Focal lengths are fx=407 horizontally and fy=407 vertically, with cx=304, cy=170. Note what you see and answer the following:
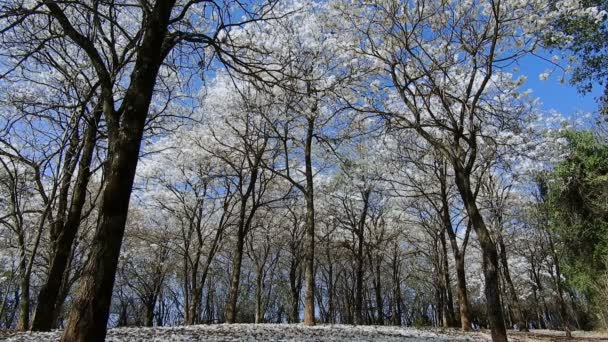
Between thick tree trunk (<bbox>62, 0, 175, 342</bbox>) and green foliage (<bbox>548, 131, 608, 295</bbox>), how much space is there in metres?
21.6

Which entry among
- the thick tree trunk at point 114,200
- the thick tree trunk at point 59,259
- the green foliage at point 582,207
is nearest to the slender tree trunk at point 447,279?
the green foliage at point 582,207

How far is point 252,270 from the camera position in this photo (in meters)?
38.8

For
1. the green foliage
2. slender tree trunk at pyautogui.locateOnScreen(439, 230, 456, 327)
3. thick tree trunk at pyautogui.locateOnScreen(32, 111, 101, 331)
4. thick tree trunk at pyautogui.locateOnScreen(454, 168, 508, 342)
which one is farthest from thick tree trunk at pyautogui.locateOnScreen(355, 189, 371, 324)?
thick tree trunk at pyautogui.locateOnScreen(32, 111, 101, 331)

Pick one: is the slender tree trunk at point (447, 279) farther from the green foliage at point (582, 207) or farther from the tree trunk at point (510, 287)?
the green foliage at point (582, 207)

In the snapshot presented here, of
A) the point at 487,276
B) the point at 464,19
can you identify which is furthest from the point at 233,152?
the point at 487,276

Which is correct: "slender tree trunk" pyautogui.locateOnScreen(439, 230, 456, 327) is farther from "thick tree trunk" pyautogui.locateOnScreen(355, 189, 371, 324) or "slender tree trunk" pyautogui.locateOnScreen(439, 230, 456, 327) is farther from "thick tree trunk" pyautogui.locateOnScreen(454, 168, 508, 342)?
"thick tree trunk" pyautogui.locateOnScreen(454, 168, 508, 342)

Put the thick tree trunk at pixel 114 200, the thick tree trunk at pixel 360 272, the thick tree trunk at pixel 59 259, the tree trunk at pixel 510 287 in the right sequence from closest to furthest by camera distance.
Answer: the thick tree trunk at pixel 114 200 < the thick tree trunk at pixel 59 259 < the tree trunk at pixel 510 287 < the thick tree trunk at pixel 360 272

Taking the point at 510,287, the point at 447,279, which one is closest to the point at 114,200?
the point at 447,279

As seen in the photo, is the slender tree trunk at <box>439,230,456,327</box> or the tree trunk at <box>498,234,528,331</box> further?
the tree trunk at <box>498,234,528,331</box>

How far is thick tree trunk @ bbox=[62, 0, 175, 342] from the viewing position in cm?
384

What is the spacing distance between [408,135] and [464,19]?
516cm

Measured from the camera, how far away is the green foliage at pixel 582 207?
835 inches

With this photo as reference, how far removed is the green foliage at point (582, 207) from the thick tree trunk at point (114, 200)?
21.6 meters

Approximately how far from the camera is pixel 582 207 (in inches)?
897
